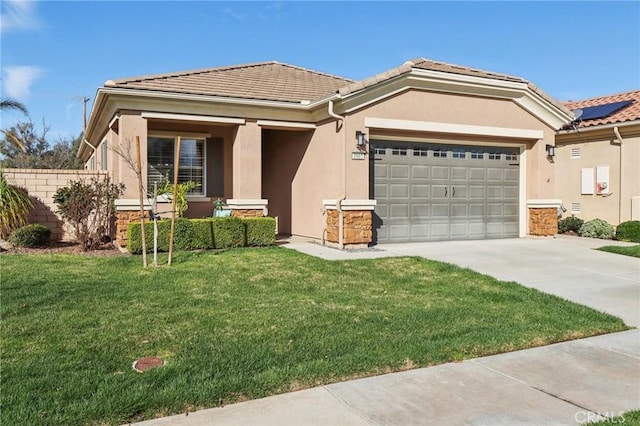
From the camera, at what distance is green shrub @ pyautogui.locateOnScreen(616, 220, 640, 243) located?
1363 cm

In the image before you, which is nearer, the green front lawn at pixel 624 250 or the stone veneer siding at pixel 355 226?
the green front lawn at pixel 624 250

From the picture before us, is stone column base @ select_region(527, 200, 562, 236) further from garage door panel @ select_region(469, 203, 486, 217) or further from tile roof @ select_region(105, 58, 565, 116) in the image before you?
tile roof @ select_region(105, 58, 565, 116)

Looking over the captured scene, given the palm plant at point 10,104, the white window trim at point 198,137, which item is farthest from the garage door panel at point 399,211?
the palm plant at point 10,104

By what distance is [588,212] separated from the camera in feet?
51.6

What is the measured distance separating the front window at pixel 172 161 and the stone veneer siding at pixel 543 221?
931cm

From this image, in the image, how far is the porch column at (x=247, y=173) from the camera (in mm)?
12484

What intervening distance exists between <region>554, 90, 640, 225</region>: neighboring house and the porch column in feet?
32.6

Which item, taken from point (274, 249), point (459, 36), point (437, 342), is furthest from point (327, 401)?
point (459, 36)

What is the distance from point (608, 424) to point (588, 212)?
1396cm

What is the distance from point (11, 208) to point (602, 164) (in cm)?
1616

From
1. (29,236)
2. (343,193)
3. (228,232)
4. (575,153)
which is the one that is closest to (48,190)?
(29,236)

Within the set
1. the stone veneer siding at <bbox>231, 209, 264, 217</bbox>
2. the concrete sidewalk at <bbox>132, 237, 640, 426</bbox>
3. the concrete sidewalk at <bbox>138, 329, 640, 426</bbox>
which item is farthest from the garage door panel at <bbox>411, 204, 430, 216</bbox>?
the concrete sidewalk at <bbox>138, 329, 640, 426</bbox>

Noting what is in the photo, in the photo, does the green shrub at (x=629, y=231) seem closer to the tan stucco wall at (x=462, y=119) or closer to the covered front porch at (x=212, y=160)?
the tan stucco wall at (x=462, y=119)

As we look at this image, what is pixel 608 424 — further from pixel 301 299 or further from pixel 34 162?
pixel 34 162
